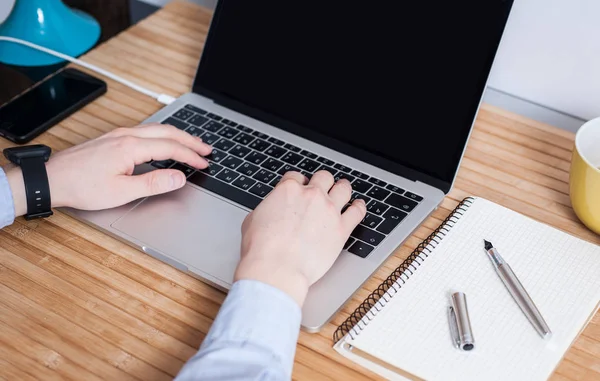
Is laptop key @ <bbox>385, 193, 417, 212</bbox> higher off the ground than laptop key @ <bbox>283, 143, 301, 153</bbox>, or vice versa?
laptop key @ <bbox>385, 193, 417, 212</bbox>

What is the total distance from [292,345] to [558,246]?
1.19 feet

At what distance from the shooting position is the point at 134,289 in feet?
2.55

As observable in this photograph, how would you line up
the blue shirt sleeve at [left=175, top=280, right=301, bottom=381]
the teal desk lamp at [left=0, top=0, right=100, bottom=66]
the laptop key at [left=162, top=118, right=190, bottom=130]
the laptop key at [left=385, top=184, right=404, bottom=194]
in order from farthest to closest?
1. the teal desk lamp at [left=0, top=0, right=100, bottom=66]
2. the laptop key at [left=162, top=118, right=190, bottom=130]
3. the laptop key at [left=385, top=184, right=404, bottom=194]
4. the blue shirt sleeve at [left=175, top=280, right=301, bottom=381]

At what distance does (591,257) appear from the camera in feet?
2.68

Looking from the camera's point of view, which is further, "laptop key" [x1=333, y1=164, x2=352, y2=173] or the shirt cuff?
"laptop key" [x1=333, y1=164, x2=352, y2=173]

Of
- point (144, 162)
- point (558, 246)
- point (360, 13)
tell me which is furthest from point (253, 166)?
point (558, 246)

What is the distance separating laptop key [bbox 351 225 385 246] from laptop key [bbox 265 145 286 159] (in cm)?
17

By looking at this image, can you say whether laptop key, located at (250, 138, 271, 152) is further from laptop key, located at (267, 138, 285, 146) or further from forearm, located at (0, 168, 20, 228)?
forearm, located at (0, 168, 20, 228)

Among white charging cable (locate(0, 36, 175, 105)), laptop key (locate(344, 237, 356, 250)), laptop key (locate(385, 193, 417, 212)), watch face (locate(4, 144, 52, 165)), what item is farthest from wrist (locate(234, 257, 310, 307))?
white charging cable (locate(0, 36, 175, 105))

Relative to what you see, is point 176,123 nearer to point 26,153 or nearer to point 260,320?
point 26,153

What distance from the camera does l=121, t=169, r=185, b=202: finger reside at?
85 centimetres

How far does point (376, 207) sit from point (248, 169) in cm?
18

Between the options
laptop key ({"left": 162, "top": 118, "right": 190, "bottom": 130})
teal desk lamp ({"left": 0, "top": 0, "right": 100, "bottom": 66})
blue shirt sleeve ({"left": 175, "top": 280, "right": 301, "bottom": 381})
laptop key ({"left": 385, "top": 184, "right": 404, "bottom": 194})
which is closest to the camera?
blue shirt sleeve ({"left": 175, "top": 280, "right": 301, "bottom": 381})

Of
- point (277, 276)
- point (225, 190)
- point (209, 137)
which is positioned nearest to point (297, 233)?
point (277, 276)
